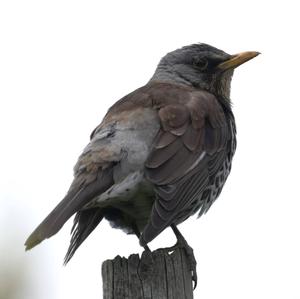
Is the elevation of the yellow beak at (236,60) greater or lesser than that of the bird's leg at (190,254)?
greater

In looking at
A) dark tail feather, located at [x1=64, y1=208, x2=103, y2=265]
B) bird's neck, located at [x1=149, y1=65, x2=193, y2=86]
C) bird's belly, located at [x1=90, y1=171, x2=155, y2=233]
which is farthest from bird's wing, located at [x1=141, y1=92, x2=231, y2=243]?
bird's neck, located at [x1=149, y1=65, x2=193, y2=86]

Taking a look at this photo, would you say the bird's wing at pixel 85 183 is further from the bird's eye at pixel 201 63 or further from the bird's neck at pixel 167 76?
the bird's eye at pixel 201 63

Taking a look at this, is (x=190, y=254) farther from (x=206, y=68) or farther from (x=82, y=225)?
(x=206, y=68)

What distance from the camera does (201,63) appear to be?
312 inches

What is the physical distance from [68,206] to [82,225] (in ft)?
0.69

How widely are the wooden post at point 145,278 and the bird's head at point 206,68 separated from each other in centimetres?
324

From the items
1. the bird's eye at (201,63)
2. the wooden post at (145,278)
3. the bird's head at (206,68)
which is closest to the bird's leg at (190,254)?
the wooden post at (145,278)

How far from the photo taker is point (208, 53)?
25.9 feet

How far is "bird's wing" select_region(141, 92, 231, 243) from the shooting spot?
5824mm

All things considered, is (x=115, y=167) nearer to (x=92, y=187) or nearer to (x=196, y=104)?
(x=92, y=187)

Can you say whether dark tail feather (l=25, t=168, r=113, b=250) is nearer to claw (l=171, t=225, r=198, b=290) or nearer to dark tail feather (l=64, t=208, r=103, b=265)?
dark tail feather (l=64, t=208, r=103, b=265)

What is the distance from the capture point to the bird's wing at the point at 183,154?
5824 millimetres

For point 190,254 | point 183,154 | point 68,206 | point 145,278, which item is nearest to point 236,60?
point 183,154

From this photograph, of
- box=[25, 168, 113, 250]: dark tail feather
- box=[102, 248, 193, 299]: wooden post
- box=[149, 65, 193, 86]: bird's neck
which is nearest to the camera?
box=[102, 248, 193, 299]: wooden post
